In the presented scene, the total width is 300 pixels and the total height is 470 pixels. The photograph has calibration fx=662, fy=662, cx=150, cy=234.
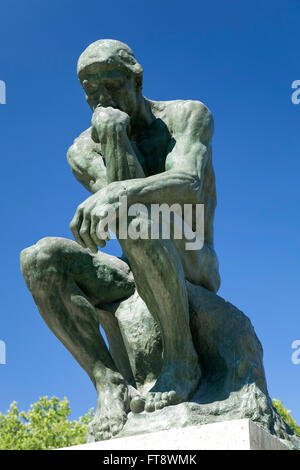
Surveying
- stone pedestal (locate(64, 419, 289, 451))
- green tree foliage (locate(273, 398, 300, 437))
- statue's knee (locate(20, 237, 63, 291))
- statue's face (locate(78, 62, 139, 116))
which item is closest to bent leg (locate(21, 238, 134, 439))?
statue's knee (locate(20, 237, 63, 291))

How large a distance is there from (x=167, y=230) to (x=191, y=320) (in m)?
0.76

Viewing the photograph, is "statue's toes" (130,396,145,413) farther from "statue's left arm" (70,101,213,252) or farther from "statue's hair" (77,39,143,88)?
"statue's hair" (77,39,143,88)

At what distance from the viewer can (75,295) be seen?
5.32 meters

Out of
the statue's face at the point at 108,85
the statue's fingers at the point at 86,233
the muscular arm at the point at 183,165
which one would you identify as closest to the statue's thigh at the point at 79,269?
the statue's fingers at the point at 86,233

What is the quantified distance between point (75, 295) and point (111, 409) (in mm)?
955

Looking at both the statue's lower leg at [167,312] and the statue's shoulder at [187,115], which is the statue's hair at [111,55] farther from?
the statue's lower leg at [167,312]

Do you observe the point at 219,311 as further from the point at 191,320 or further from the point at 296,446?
the point at 296,446

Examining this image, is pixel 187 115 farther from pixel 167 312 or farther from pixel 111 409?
pixel 111 409

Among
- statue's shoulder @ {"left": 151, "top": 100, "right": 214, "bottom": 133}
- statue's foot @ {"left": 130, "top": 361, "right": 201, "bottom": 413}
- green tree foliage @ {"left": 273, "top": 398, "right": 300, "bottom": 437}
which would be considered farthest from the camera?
green tree foliage @ {"left": 273, "top": 398, "right": 300, "bottom": 437}

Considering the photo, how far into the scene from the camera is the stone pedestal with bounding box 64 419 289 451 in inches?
158

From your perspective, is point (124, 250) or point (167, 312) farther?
point (167, 312)

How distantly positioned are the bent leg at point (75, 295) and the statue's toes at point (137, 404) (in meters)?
0.25

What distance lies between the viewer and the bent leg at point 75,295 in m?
5.20

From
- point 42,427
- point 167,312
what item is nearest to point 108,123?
point 167,312
